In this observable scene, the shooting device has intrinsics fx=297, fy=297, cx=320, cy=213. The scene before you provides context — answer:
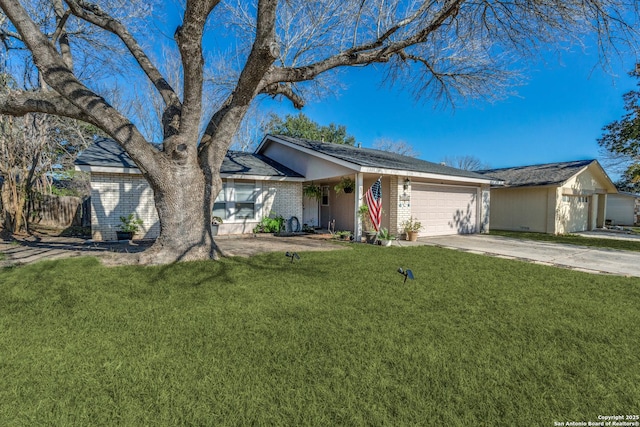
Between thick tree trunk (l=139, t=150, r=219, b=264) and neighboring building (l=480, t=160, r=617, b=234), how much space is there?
43.3 ft

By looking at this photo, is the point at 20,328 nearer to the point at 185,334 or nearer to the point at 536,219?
the point at 185,334

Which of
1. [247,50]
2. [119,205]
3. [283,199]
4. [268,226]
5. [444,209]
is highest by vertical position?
[247,50]

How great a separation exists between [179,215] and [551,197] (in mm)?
15979

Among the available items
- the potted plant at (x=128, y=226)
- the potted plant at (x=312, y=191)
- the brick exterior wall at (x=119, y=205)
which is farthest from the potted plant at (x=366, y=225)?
the potted plant at (x=128, y=226)

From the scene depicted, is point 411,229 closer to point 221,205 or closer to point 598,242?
point 598,242

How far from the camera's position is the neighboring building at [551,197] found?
46.2 feet

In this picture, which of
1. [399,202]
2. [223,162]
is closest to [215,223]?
[223,162]

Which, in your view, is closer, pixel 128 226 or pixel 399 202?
pixel 128 226

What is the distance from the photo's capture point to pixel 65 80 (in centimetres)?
543

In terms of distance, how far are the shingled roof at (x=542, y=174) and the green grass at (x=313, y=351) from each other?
11002 millimetres

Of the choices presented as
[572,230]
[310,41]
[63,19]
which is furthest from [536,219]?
[63,19]

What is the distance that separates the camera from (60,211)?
14.4 metres

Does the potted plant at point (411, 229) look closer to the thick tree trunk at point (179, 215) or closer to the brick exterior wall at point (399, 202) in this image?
the brick exterior wall at point (399, 202)

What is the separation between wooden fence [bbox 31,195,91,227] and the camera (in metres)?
13.9
